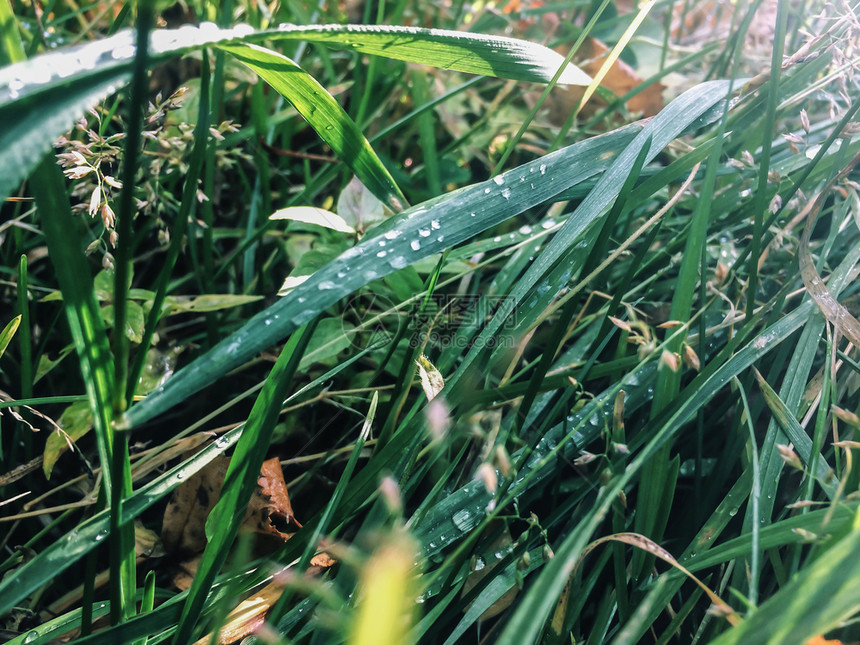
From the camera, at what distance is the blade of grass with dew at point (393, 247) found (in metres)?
0.46

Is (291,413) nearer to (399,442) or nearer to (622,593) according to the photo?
(399,442)

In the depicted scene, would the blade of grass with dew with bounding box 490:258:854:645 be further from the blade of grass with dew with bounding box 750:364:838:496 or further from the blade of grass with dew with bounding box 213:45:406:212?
the blade of grass with dew with bounding box 213:45:406:212

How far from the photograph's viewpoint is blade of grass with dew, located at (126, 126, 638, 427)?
458 millimetres

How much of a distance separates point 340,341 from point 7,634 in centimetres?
54

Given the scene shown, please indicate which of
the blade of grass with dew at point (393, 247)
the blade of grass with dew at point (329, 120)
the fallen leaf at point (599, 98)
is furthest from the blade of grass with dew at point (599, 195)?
the fallen leaf at point (599, 98)

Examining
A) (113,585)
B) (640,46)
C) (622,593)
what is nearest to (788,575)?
(622,593)

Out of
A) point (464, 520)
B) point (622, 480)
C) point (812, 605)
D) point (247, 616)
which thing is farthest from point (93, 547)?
point (812, 605)

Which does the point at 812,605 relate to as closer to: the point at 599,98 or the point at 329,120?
the point at 329,120

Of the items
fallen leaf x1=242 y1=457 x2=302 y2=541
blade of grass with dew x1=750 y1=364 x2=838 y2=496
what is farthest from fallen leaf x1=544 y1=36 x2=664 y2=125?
fallen leaf x1=242 y1=457 x2=302 y2=541

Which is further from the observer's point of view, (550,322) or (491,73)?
(550,322)

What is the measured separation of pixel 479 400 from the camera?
66cm

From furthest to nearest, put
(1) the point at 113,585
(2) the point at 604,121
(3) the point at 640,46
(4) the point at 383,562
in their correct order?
(3) the point at 640,46
(2) the point at 604,121
(1) the point at 113,585
(4) the point at 383,562

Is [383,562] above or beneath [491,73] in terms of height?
beneath

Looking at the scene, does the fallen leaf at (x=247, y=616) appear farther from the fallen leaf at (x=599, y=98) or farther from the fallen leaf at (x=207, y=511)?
the fallen leaf at (x=599, y=98)
